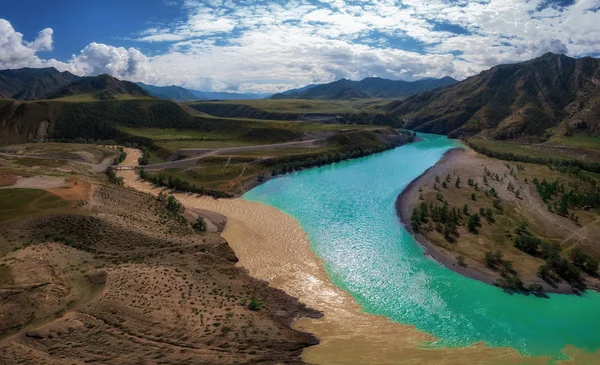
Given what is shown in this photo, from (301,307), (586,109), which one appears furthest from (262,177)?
(586,109)

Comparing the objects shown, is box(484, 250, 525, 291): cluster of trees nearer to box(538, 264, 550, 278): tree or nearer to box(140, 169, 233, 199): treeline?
box(538, 264, 550, 278): tree

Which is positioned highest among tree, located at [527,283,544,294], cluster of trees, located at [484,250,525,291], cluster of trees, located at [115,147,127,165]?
cluster of trees, located at [115,147,127,165]

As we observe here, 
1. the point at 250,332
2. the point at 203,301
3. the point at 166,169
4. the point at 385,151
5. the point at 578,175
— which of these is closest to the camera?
the point at 250,332

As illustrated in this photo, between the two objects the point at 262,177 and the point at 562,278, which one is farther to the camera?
the point at 262,177

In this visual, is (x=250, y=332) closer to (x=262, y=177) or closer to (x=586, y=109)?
(x=262, y=177)

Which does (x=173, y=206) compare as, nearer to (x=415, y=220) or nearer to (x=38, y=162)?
(x=415, y=220)

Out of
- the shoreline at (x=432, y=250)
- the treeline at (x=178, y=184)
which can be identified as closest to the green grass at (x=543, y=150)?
the shoreline at (x=432, y=250)

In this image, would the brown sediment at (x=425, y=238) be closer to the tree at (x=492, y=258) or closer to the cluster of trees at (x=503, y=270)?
the cluster of trees at (x=503, y=270)

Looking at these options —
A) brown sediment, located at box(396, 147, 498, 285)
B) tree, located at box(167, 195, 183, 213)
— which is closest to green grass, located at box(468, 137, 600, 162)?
brown sediment, located at box(396, 147, 498, 285)
